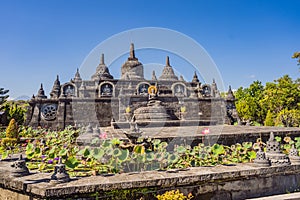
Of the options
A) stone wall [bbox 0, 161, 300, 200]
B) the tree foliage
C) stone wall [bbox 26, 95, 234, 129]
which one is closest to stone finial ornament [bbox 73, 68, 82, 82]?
stone wall [bbox 26, 95, 234, 129]

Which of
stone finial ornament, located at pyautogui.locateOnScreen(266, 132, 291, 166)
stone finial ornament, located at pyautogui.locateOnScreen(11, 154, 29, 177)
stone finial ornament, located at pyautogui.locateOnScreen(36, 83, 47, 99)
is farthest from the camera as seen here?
stone finial ornament, located at pyautogui.locateOnScreen(36, 83, 47, 99)

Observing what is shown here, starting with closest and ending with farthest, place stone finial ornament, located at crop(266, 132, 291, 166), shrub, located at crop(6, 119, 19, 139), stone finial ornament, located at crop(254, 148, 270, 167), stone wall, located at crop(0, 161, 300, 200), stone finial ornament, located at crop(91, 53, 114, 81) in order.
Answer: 1. stone wall, located at crop(0, 161, 300, 200)
2. stone finial ornament, located at crop(254, 148, 270, 167)
3. stone finial ornament, located at crop(266, 132, 291, 166)
4. shrub, located at crop(6, 119, 19, 139)
5. stone finial ornament, located at crop(91, 53, 114, 81)

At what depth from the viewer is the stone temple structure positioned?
2130 centimetres

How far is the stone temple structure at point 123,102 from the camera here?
21297 mm

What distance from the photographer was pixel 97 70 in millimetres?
29562

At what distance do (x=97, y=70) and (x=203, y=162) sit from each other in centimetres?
2675

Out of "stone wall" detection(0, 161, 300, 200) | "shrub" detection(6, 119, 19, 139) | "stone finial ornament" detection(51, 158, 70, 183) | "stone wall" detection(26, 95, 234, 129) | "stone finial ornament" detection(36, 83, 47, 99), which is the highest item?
"stone finial ornament" detection(36, 83, 47, 99)

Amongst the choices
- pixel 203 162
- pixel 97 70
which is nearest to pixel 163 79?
pixel 97 70

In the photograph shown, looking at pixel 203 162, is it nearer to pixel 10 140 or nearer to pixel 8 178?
pixel 8 178

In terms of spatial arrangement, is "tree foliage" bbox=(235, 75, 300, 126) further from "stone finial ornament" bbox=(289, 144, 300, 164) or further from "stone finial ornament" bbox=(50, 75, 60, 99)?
"stone finial ornament" bbox=(50, 75, 60, 99)

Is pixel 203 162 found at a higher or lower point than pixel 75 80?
lower

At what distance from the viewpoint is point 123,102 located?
859 inches

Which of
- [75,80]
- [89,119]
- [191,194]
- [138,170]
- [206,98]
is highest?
[75,80]

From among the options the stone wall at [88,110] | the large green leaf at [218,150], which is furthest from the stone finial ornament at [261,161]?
the stone wall at [88,110]
